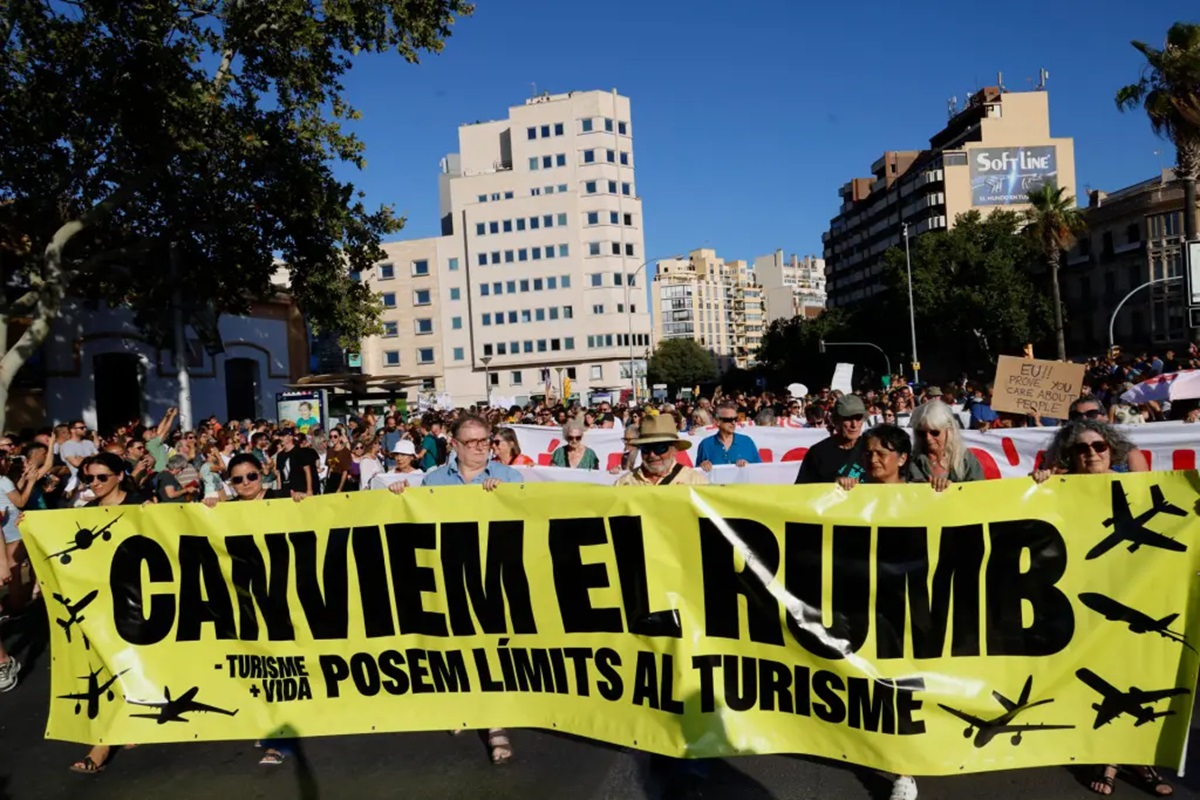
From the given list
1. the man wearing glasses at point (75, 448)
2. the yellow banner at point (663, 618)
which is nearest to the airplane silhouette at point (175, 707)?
the yellow banner at point (663, 618)

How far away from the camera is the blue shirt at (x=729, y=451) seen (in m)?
8.30

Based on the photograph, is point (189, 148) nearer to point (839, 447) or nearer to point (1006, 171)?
point (839, 447)

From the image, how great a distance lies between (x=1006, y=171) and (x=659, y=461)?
8809 centimetres

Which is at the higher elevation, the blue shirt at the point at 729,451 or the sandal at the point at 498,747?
the blue shirt at the point at 729,451

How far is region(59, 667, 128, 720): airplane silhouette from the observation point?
15.6 feet

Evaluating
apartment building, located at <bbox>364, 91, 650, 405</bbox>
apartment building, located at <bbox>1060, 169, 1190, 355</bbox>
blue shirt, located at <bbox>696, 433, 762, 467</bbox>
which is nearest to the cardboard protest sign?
blue shirt, located at <bbox>696, 433, 762, 467</bbox>

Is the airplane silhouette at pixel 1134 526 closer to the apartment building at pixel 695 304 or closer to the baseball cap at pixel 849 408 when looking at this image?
the baseball cap at pixel 849 408

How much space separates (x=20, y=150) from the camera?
17703 mm

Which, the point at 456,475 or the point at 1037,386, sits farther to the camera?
the point at 1037,386

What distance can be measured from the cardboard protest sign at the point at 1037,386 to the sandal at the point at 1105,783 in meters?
5.70

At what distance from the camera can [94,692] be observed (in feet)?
15.6

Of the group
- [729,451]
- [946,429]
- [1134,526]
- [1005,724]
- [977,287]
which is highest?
[977,287]

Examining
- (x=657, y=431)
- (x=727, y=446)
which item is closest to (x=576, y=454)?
(x=727, y=446)

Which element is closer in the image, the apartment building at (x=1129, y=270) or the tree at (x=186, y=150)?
the tree at (x=186, y=150)
